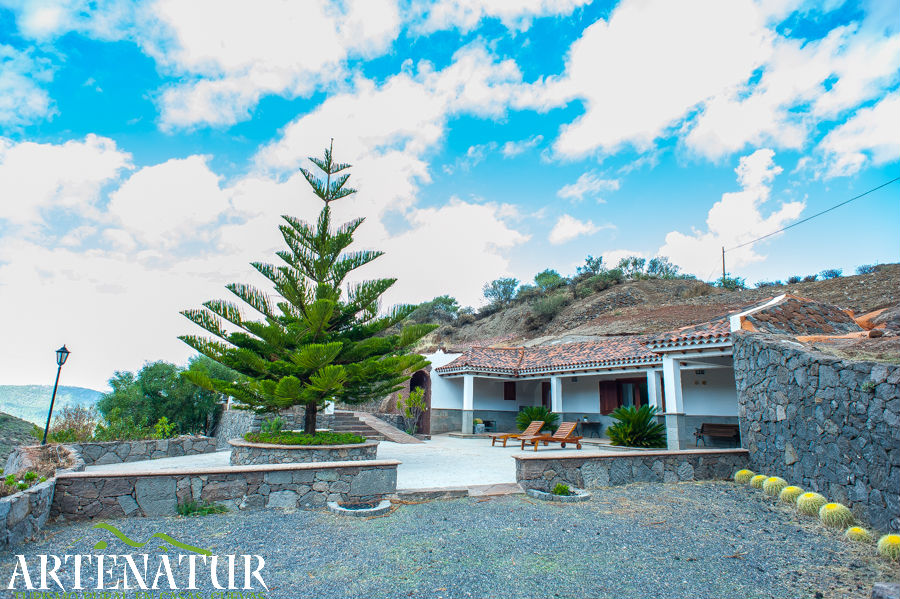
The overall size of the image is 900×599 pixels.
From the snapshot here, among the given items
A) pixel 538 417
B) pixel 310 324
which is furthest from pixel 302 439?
pixel 538 417

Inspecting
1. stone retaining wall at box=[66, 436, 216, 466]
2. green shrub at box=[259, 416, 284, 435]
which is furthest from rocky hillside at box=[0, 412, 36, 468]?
green shrub at box=[259, 416, 284, 435]

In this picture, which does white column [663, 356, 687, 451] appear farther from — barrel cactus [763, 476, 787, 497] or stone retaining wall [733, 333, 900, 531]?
barrel cactus [763, 476, 787, 497]

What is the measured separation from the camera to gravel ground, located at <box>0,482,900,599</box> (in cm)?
305

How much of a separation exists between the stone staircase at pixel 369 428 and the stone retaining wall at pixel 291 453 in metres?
5.74

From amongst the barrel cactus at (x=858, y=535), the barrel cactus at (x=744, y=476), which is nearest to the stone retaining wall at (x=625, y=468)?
the barrel cactus at (x=744, y=476)

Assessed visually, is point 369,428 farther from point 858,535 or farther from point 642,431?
point 858,535

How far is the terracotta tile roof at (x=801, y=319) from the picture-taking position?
9375mm

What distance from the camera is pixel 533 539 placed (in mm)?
4000

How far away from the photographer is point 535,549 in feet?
12.3

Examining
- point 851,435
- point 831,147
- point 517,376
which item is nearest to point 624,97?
point 831,147

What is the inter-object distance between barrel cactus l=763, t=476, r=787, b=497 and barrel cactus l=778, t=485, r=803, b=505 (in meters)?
0.36

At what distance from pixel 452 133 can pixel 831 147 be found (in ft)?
41.4

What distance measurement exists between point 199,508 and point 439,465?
4408mm

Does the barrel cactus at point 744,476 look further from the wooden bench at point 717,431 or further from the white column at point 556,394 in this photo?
the white column at point 556,394
